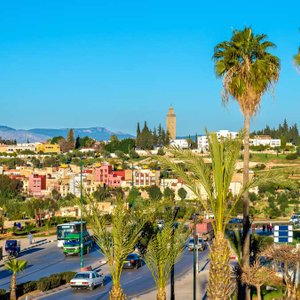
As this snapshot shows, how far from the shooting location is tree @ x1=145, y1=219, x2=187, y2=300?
1838 centimetres

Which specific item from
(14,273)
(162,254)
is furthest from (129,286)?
(162,254)

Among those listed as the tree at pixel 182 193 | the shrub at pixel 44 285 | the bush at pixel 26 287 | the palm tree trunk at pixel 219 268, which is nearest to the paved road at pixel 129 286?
the shrub at pixel 44 285

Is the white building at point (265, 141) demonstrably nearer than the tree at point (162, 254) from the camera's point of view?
No

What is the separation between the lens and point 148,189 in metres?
100

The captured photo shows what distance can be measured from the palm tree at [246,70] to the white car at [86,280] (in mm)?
8626

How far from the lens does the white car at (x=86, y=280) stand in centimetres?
2650

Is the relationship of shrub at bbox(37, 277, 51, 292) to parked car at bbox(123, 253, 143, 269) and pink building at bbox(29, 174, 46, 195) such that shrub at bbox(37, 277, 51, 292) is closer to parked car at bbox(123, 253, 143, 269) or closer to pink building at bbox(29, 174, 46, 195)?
parked car at bbox(123, 253, 143, 269)

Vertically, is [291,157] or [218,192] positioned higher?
[291,157]

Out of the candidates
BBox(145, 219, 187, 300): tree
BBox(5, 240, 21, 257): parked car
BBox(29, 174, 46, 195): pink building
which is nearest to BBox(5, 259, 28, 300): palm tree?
BBox(145, 219, 187, 300): tree

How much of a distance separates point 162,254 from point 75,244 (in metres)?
19.8

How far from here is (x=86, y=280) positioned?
87.1 ft

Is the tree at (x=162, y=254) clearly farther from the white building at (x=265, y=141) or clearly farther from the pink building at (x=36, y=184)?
the white building at (x=265, y=141)

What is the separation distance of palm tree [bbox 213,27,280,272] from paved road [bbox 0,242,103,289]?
12801mm

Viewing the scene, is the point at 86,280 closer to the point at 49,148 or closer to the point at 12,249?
the point at 12,249
